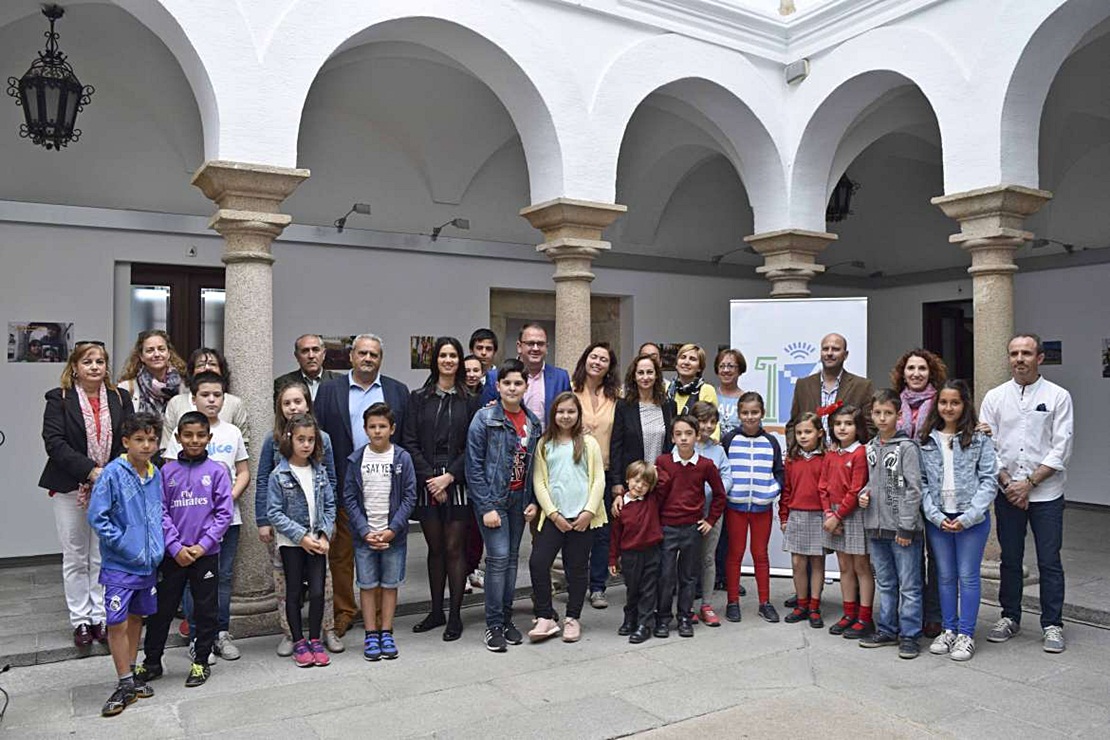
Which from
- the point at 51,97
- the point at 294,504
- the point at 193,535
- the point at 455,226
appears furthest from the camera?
the point at 455,226

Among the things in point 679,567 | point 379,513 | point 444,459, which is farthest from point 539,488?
point 679,567

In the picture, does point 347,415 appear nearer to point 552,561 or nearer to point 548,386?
point 548,386

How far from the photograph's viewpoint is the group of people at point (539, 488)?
14.8 ft

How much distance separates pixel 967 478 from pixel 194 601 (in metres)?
3.80

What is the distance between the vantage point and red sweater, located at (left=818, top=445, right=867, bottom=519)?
4.94m

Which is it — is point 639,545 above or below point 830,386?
below

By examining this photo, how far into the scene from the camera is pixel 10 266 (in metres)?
6.82

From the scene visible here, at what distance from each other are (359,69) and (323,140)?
777 mm

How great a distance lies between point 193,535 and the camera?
4.17 m

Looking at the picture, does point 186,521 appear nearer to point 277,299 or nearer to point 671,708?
point 671,708

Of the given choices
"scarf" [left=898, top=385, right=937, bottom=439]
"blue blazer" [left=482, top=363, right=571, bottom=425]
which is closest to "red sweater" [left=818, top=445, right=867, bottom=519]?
"scarf" [left=898, top=385, right=937, bottom=439]

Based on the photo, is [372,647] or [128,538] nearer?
[128,538]

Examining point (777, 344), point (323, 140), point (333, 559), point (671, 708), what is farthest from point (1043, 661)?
point (323, 140)

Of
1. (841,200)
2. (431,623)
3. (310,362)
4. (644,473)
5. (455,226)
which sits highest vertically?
(841,200)
